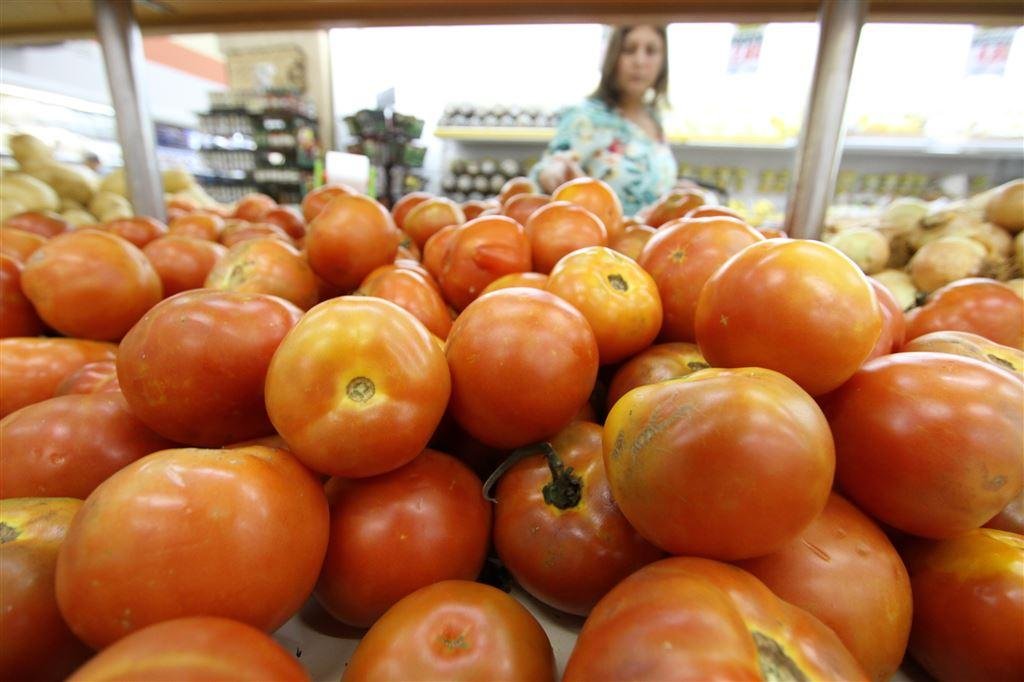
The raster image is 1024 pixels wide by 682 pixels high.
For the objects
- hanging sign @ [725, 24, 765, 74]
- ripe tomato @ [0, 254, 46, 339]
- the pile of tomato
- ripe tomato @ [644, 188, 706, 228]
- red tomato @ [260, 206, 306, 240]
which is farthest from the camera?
hanging sign @ [725, 24, 765, 74]

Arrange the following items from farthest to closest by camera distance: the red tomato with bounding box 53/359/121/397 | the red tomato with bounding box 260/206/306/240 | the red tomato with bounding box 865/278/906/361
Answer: the red tomato with bounding box 260/206/306/240 → the red tomato with bounding box 53/359/121/397 → the red tomato with bounding box 865/278/906/361

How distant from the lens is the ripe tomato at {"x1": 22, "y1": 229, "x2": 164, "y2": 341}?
117 cm

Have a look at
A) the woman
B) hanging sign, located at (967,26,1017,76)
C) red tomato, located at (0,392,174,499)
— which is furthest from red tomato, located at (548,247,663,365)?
hanging sign, located at (967,26,1017,76)

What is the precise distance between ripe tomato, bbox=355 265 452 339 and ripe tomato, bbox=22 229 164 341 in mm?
527

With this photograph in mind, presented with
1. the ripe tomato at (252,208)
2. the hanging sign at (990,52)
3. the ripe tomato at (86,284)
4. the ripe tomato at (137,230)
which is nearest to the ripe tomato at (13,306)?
the ripe tomato at (86,284)

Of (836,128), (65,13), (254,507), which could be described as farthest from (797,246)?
(65,13)

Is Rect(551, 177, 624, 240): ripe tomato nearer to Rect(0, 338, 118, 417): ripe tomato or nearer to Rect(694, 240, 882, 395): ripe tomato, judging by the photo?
Rect(694, 240, 882, 395): ripe tomato

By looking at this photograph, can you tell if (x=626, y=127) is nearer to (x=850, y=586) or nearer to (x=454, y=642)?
(x=850, y=586)

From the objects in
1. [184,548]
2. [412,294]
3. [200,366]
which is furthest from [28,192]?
[184,548]

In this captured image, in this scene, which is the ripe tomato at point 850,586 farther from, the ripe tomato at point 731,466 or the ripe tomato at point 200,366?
the ripe tomato at point 200,366

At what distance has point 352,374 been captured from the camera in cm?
65

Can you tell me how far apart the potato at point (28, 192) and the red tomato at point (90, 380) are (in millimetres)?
2149

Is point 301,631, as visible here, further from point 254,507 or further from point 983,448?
point 983,448

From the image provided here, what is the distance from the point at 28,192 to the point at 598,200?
9.29 feet
